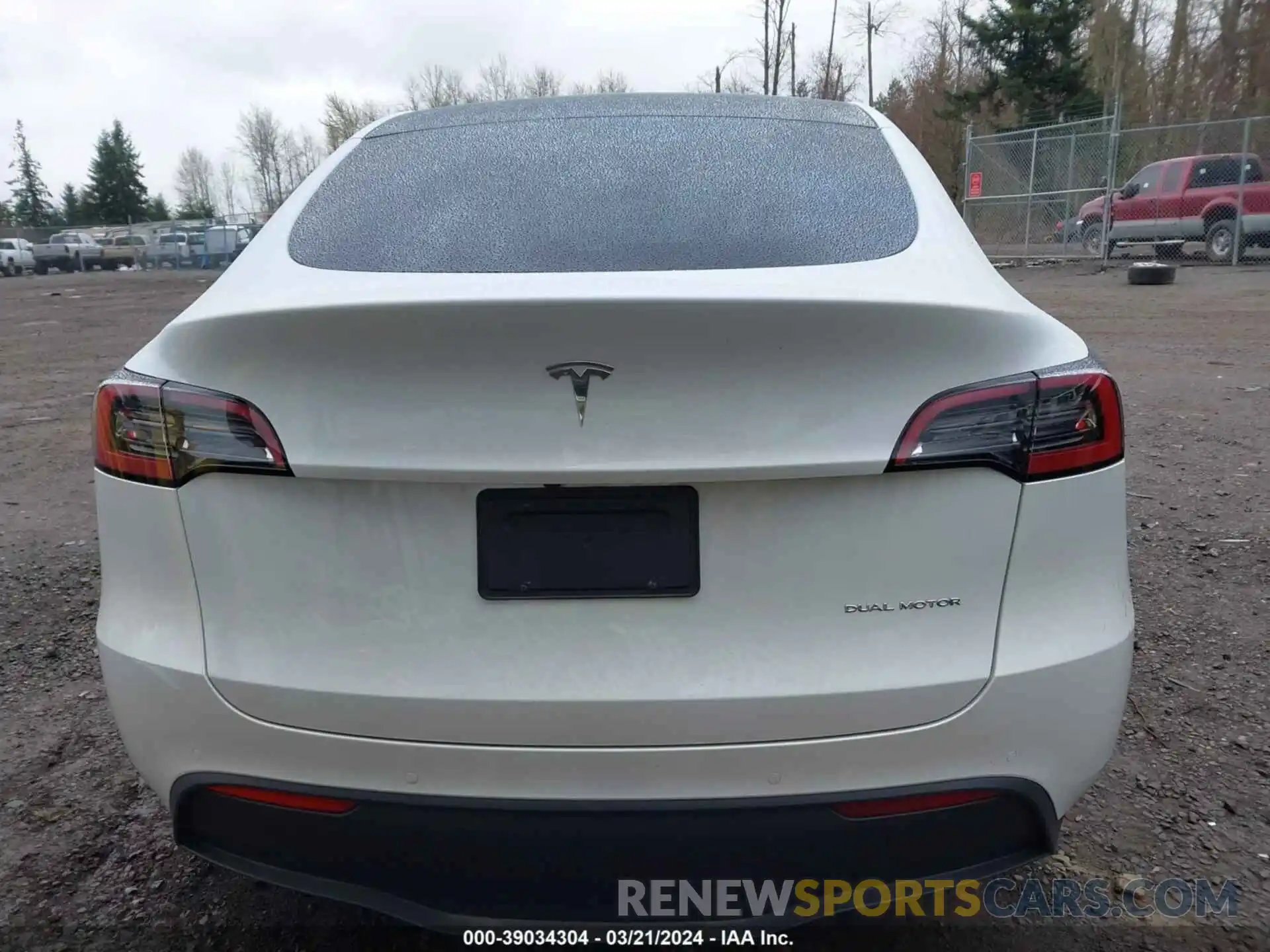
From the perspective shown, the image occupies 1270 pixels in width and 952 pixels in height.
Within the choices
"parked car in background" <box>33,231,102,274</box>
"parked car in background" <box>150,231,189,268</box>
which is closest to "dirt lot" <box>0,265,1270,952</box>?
"parked car in background" <box>150,231,189,268</box>

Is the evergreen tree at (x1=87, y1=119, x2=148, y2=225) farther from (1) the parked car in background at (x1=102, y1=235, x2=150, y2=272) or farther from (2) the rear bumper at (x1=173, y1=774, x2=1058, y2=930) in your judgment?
(2) the rear bumper at (x1=173, y1=774, x2=1058, y2=930)

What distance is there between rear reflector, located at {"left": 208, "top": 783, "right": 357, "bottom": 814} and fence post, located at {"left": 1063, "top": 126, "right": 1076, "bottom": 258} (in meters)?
22.9

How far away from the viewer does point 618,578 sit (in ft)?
5.55

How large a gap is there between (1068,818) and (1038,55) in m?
42.6

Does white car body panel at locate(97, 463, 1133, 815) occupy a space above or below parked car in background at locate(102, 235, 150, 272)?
above

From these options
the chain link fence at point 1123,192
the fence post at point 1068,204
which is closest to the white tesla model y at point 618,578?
the chain link fence at point 1123,192

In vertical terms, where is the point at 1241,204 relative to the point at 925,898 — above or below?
above

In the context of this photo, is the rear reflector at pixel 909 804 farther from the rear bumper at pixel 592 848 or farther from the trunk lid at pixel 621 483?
the trunk lid at pixel 621 483

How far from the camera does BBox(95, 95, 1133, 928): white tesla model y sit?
1.63 metres

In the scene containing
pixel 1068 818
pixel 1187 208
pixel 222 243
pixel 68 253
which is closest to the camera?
pixel 1068 818

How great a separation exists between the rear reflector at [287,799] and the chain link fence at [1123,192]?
763 inches

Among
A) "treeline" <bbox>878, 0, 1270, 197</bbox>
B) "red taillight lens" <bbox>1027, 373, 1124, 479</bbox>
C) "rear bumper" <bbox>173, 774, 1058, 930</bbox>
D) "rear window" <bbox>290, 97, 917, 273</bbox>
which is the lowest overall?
"rear bumper" <bbox>173, 774, 1058, 930</bbox>

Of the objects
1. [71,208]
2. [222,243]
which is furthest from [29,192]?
[222,243]

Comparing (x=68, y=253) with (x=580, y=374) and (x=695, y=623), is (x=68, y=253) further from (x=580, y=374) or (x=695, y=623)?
(x=695, y=623)
